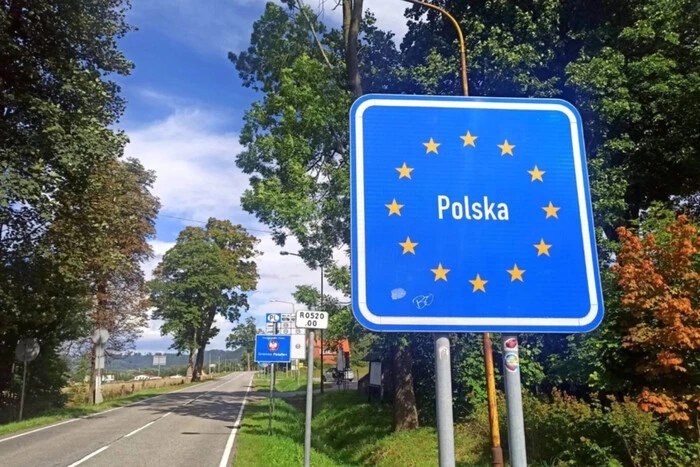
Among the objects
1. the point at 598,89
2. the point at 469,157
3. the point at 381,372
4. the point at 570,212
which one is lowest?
the point at 381,372

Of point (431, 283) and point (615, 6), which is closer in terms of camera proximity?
point (431, 283)

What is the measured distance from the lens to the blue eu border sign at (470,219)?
81.9 inches

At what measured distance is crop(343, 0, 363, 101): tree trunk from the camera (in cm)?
1611

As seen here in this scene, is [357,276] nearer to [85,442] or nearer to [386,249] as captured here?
[386,249]

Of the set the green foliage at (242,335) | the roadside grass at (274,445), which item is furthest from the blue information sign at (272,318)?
the green foliage at (242,335)

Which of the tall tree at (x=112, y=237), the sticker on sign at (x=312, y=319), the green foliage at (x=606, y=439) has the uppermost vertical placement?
the tall tree at (x=112, y=237)

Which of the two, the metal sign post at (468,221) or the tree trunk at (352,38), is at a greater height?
the tree trunk at (352,38)

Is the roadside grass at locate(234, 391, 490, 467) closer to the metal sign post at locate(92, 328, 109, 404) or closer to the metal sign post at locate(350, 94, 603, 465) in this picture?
the metal sign post at locate(92, 328, 109, 404)

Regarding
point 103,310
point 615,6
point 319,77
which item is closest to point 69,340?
point 103,310

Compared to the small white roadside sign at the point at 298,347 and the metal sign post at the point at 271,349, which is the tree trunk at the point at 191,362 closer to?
the metal sign post at the point at 271,349

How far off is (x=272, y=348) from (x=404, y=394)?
451 centimetres

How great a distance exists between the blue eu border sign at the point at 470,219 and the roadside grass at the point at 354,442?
34.8 ft

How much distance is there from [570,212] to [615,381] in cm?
937

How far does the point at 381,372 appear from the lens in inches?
974
